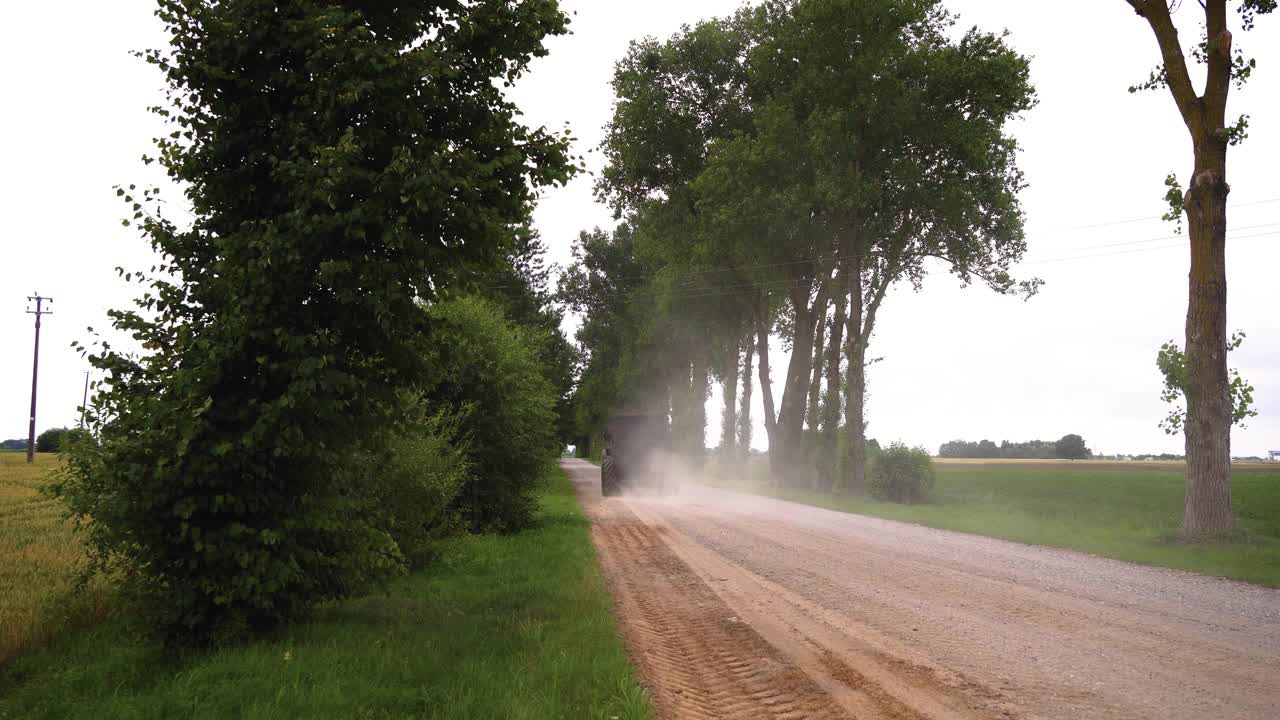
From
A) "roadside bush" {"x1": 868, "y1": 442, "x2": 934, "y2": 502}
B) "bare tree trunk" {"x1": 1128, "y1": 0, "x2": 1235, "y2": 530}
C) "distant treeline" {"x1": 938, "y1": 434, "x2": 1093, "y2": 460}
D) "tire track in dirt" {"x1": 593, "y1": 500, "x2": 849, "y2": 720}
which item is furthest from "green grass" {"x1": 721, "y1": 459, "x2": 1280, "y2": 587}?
"distant treeline" {"x1": 938, "y1": 434, "x2": 1093, "y2": 460}

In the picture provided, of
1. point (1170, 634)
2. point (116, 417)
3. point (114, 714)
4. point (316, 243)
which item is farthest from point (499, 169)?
point (1170, 634)

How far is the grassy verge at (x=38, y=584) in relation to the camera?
7945 mm

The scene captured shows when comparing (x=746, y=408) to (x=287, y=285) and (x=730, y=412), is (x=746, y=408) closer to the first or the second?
(x=730, y=412)

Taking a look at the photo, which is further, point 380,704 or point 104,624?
point 104,624

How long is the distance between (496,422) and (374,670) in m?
10.4

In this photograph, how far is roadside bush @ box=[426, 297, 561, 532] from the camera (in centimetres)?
1620

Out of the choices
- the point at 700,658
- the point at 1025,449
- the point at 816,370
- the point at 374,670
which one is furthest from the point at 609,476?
the point at 1025,449

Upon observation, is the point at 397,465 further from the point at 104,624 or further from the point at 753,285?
the point at 753,285

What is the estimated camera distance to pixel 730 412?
48969 millimetres

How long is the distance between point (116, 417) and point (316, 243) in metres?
2.42

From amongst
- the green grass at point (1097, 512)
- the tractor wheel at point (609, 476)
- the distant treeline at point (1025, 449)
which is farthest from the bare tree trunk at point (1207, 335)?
the distant treeline at point (1025, 449)

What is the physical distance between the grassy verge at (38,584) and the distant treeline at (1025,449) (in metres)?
78.0

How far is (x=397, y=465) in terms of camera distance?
34.8 feet

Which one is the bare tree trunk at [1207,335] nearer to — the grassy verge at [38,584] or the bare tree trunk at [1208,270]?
the bare tree trunk at [1208,270]
